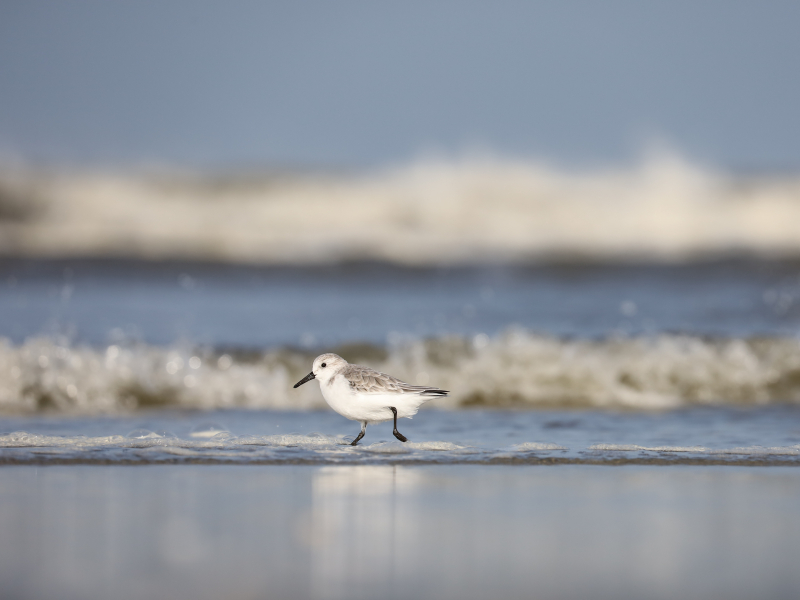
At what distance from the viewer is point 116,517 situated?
391 centimetres

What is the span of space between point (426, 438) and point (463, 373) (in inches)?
114

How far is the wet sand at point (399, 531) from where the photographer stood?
10.0 ft

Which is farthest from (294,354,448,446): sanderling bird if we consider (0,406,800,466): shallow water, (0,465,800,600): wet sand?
(0,465,800,600): wet sand

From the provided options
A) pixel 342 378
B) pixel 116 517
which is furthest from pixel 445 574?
pixel 342 378

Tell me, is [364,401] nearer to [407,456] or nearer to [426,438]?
[407,456]

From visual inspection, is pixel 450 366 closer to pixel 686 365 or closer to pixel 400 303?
pixel 686 365

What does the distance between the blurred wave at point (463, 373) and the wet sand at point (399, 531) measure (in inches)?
134

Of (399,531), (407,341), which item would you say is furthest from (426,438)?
(407,341)

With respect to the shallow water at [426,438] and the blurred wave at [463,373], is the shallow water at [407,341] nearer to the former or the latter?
the blurred wave at [463,373]

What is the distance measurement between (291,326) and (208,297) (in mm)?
4141

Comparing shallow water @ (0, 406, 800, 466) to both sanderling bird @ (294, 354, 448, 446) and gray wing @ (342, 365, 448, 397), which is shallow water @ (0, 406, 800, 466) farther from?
gray wing @ (342, 365, 448, 397)

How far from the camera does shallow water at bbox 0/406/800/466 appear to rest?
17.2 ft

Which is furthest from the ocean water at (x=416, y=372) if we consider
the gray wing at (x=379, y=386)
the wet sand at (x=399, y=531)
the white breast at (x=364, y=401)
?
the wet sand at (x=399, y=531)

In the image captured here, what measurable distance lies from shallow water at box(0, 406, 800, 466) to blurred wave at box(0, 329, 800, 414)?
75cm
